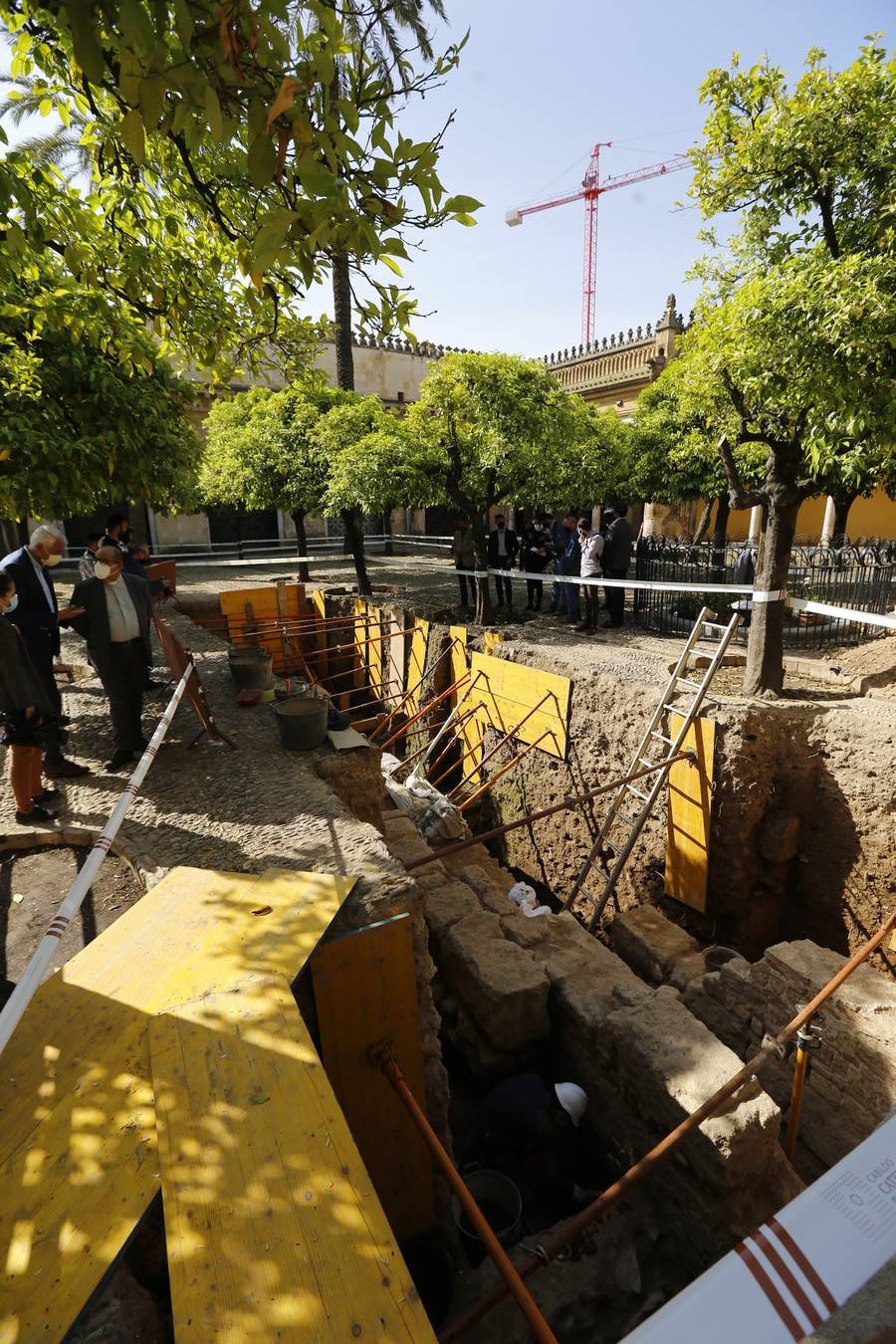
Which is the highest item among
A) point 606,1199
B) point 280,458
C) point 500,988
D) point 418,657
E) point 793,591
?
point 280,458

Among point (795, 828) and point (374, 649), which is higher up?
point (374, 649)

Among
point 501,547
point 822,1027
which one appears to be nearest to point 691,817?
point 822,1027

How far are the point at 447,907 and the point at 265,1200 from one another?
3.45 meters

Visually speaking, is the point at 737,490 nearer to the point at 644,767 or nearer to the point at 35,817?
the point at 644,767

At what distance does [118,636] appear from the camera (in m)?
4.80

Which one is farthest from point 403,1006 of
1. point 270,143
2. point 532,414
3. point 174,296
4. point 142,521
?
point 142,521

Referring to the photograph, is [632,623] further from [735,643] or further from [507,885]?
[507,885]

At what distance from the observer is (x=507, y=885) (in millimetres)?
6406

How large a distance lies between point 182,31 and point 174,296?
2.48 m

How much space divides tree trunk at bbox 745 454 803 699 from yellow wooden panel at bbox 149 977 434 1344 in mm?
5573

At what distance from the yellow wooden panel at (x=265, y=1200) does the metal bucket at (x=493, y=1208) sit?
6.69 ft

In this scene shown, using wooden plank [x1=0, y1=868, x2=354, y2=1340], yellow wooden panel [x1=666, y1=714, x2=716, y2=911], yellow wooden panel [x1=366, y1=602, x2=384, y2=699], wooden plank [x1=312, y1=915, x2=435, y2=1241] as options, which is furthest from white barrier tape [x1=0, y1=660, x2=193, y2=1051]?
yellow wooden panel [x1=366, y1=602, x2=384, y2=699]

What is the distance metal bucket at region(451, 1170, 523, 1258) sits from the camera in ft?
10.7

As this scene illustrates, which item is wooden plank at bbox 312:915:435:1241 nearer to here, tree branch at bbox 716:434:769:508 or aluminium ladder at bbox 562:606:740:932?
aluminium ladder at bbox 562:606:740:932
